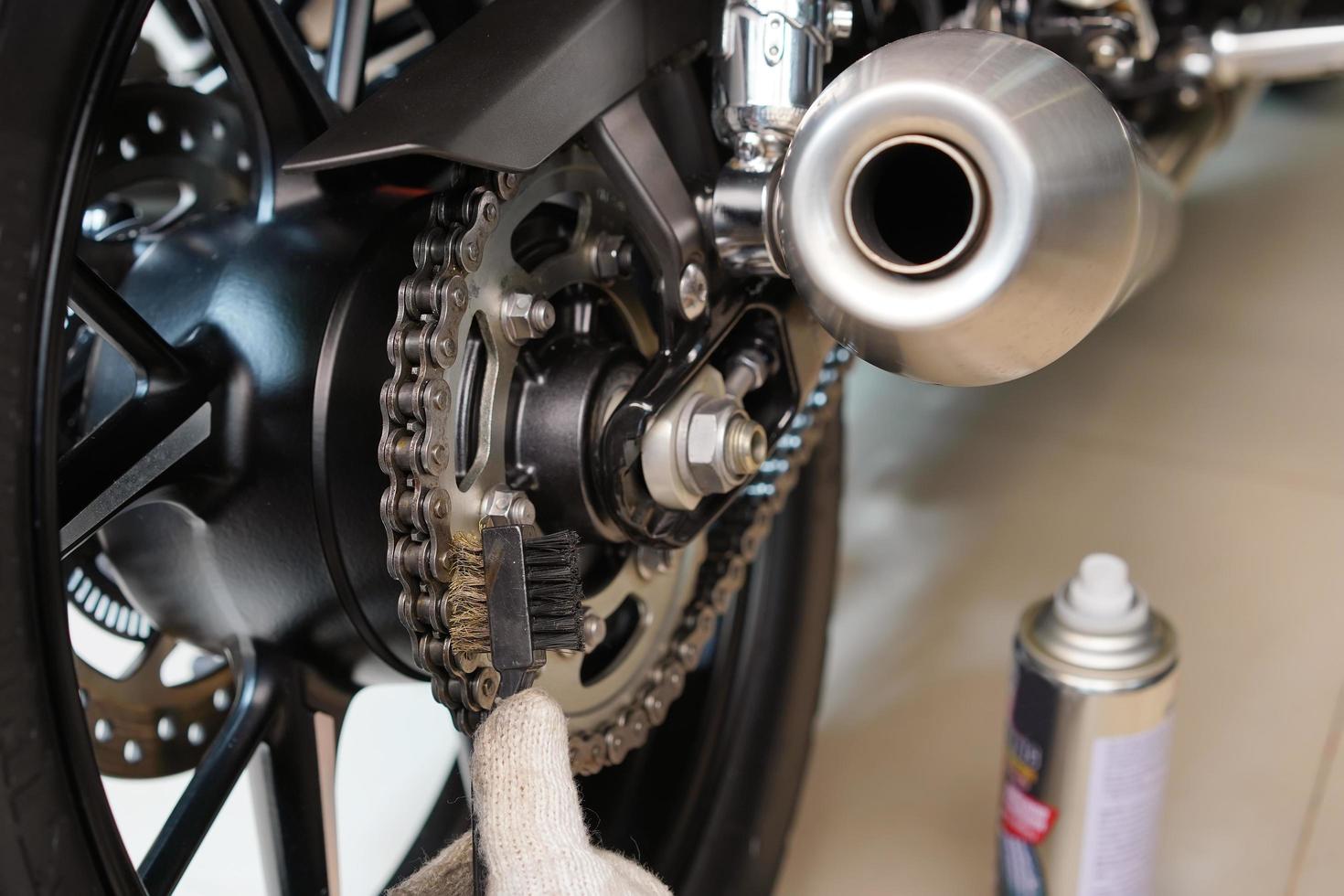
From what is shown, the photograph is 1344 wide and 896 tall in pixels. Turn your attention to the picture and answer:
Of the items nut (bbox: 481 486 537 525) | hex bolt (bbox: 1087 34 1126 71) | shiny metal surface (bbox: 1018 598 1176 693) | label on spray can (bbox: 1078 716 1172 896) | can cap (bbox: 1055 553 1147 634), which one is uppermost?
hex bolt (bbox: 1087 34 1126 71)

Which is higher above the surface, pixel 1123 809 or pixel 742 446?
pixel 742 446

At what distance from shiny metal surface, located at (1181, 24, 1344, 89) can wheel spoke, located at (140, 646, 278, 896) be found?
1003 millimetres

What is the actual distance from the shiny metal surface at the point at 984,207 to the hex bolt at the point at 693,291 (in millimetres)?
152

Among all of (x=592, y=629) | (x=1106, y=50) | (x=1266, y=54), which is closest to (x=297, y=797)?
(x=592, y=629)

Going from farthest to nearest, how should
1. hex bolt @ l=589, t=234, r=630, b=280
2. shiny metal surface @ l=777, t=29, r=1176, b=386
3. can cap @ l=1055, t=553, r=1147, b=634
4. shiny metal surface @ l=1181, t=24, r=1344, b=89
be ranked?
shiny metal surface @ l=1181, t=24, r=1344, b=89 → can cap @ l=1055, t=553, r=1147, b=634 → hex bolt @ l=589, t=234, r=630, b=280 → shiny metal surface @ l=777, t=29, r=1176, b=386

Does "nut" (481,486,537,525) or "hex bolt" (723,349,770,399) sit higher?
"nut" (481,486,537,525)

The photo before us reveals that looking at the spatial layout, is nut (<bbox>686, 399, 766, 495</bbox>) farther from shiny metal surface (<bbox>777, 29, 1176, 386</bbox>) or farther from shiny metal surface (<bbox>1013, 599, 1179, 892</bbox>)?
shiny metal surface (<bbox>1013, 599, 1179, 892</bbox>)

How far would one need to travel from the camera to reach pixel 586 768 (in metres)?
0.67

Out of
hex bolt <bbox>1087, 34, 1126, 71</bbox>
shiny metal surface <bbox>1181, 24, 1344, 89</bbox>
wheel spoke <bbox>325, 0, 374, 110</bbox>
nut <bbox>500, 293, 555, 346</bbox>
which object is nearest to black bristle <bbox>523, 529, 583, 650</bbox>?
nut <bbox>500, 293, 555, 346</bbox>

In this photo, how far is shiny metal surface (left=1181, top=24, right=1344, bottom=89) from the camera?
1.13 meters

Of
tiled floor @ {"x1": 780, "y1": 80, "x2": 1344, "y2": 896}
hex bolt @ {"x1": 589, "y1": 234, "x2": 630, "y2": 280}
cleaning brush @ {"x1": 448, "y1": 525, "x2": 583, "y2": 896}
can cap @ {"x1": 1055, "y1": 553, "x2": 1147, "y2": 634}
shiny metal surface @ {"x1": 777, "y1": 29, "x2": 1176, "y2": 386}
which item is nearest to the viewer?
shiny metal surface @ {"x1": 777, "y1": 29, "x2": 1176, "y2": 386}

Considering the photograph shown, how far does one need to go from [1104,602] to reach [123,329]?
0.56 meters

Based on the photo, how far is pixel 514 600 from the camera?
1.73 ft

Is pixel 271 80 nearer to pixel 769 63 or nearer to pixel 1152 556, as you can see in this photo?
pixel 769 63
